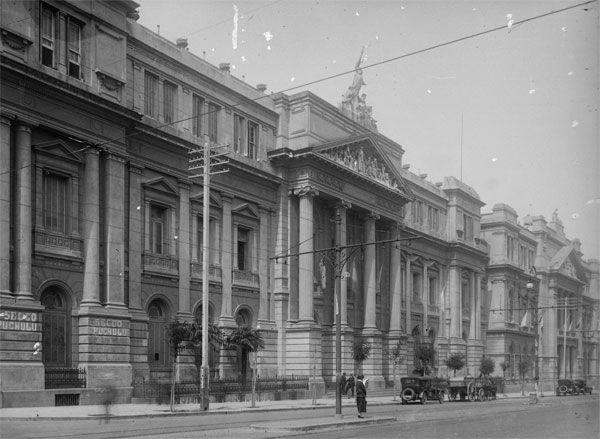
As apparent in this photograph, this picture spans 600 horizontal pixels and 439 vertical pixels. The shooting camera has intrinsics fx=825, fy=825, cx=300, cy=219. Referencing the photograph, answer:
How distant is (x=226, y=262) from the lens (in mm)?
43812

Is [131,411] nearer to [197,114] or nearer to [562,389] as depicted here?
[197,114]

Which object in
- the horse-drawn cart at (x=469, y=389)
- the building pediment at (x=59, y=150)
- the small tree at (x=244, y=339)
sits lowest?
the horse-drawn cart at (x=469, y=389)

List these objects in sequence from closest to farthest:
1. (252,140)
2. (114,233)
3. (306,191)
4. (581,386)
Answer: (114,233) → (252,140) → (306,191) → (581,386)

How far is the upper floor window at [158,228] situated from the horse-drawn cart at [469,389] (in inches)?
766

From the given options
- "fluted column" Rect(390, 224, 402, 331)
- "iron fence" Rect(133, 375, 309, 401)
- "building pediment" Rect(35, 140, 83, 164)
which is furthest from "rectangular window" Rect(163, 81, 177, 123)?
"fluted column" Rect(390, 224, 402, 331)

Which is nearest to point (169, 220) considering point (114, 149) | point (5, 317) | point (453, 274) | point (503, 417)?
point (114, 149)

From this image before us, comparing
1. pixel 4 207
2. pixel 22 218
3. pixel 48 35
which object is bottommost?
pixel 22 218

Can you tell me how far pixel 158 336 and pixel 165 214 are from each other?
5.89 metres

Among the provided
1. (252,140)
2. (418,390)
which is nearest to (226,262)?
(252,140)

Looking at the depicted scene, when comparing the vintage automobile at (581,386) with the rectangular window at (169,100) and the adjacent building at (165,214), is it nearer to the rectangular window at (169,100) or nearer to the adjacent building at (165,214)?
the adjacent building at (165,214)

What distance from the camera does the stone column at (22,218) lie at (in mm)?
30266

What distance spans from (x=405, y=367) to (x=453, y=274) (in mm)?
14729

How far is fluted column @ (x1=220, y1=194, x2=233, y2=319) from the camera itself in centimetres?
4347

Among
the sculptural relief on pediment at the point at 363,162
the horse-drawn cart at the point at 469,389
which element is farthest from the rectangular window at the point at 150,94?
the horse-drawn cart at the point at 469,389
